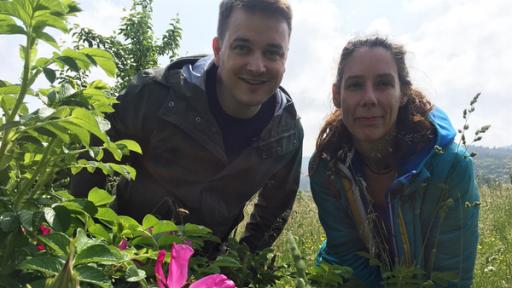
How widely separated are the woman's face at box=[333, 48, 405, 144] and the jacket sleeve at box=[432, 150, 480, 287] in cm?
39

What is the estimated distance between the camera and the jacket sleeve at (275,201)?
3.15 m

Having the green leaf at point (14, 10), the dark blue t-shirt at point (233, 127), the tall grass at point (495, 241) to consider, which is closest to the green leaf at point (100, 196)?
the green leaf at point (14, 10)

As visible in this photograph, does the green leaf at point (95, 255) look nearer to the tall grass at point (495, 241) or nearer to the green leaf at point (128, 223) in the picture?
the green leaf at point (128, 223)

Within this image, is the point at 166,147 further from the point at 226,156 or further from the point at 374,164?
the point at 374,164

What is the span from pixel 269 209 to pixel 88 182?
42.8 inches

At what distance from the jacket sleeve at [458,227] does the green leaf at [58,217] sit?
2020 mm

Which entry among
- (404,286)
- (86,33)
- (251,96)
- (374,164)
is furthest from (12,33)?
(86,33)

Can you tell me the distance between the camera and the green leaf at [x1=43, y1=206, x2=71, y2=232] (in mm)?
863

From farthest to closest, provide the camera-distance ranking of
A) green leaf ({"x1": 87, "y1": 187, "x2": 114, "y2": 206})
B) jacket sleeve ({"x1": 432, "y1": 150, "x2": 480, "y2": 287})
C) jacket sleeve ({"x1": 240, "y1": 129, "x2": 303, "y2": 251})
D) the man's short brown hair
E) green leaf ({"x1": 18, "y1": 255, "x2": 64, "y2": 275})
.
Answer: jacket sleeve ({"x1": 240, "y1": 129, "x2": 303, "y2": 251}) < the man's short brown hair < jacket sleeve ({"x1": 432, "y1": 150, "x2": 480, "y2": 287}) < green leaf ({"x1": 87, "y1": 187, "x2": 114, "y2": 206}) < green leaf ({"x1": 18, "y1": 255, "x2": 64, "y2": 275})

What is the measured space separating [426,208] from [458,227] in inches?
6.8

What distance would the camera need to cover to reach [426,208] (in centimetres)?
264

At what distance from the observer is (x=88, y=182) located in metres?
2.76

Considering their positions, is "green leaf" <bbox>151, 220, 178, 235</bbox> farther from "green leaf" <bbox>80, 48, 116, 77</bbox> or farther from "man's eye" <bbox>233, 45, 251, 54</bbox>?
"man's eye" <bbox>233, 45, 251, 54</bbox>

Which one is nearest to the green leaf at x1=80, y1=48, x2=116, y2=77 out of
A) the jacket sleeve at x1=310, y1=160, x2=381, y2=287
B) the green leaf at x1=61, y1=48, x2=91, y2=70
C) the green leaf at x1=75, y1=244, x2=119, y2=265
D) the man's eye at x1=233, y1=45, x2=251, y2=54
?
the green leaf at x1=61, y1=48, x2=91, y2=70
